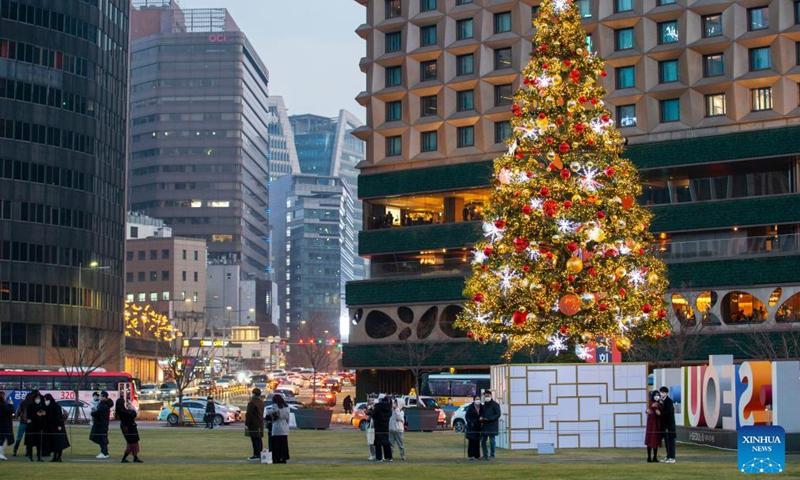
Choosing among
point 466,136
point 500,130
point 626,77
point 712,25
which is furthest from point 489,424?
point 466,136

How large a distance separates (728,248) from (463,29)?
26.3 meters

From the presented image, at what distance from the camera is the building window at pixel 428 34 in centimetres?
9612

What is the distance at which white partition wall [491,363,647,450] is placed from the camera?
142 ft

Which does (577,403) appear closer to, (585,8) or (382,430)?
(382,430)

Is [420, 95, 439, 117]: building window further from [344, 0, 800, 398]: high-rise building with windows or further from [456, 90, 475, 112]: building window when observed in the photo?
[456, 90, 475, 112]: building window

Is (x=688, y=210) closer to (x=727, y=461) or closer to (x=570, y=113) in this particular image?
(x=570, y=113)

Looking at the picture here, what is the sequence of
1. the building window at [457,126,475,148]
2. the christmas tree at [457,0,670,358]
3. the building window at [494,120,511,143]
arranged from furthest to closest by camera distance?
1. the building window at [457,126,475,148]
2. the building window at [494,120,511,143]
3. the christmas tree at [457,0,670,358]

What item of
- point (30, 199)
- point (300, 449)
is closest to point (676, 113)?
point (300, 449)

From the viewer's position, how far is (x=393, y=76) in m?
97.8

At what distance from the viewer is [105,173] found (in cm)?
12925

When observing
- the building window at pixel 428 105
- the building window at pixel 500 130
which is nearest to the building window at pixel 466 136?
the building window at pixel 500 130

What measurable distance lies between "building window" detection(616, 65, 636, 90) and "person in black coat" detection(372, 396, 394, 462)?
54731mm

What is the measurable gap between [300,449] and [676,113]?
1969 inches

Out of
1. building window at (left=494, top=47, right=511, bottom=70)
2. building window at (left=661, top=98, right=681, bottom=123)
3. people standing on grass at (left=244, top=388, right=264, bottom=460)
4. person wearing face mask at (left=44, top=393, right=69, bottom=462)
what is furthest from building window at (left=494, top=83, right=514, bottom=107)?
person wearing face mask at (left=44, top=393, right=69, bottom=462)
